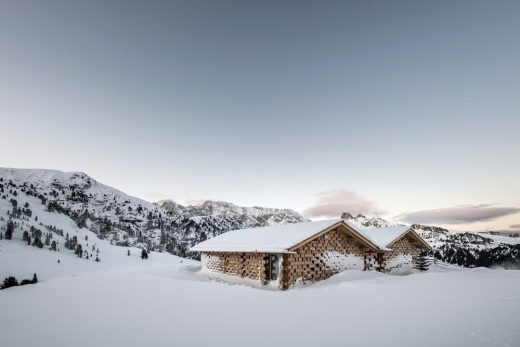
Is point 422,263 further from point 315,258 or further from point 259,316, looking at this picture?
point 259,316

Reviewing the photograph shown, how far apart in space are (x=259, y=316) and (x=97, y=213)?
526 feet

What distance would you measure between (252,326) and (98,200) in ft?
593

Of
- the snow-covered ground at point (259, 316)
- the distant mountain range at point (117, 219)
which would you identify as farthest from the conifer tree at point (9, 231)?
the snow-covered ground at point (259, 316)

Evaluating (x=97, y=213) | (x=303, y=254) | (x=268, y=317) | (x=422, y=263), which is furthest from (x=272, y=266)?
(x=97, y=213)

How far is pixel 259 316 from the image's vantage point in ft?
28.1

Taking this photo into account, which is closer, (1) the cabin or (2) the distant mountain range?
(1) the cabin

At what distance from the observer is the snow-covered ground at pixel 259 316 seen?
21.4 feet

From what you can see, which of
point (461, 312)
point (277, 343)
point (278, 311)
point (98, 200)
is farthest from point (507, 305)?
point (98, 200)

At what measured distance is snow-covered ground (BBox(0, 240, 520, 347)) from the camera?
653cm

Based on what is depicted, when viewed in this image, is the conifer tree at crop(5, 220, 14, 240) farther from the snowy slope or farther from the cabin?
the snowy slope

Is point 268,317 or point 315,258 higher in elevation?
point 315,258

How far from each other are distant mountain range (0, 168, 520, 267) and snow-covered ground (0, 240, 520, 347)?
52473 millimetres

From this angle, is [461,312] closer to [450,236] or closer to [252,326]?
[252,326]

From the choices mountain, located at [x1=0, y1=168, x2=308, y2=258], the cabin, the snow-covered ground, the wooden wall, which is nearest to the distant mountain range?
mountain, located at [x1=0, y1=168, x2=308, y2=258]
